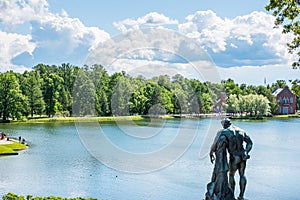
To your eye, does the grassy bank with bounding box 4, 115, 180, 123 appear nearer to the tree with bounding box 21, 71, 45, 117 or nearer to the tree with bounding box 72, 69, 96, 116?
the tree with bounding box 21, 71, 45, 117

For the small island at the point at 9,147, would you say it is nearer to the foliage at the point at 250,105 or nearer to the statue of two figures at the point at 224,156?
the statue of two figures at the point at 224,156

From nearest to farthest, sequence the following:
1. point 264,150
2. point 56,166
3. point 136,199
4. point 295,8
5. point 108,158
A: point 295,8, point 136,199, point 56,166, point 108,158, point 264,150

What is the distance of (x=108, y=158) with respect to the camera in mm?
33281

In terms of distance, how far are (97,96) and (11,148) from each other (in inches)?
1751

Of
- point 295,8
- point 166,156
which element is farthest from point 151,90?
point 295,8

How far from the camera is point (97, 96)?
80438 mm

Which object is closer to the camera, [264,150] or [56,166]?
[56,166]

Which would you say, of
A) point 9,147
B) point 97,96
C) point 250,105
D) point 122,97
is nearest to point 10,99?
point 97,96

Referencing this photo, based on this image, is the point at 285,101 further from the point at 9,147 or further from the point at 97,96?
the point at 9,147

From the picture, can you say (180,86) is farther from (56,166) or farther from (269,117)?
(56,166)

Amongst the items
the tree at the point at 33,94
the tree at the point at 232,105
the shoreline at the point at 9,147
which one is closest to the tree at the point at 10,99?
the tree at the point at 33,94

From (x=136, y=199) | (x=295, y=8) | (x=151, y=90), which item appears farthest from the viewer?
(x=151, y=90)

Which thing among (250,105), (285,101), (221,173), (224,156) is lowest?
(221,173)

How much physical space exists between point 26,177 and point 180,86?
66772 millimetres
